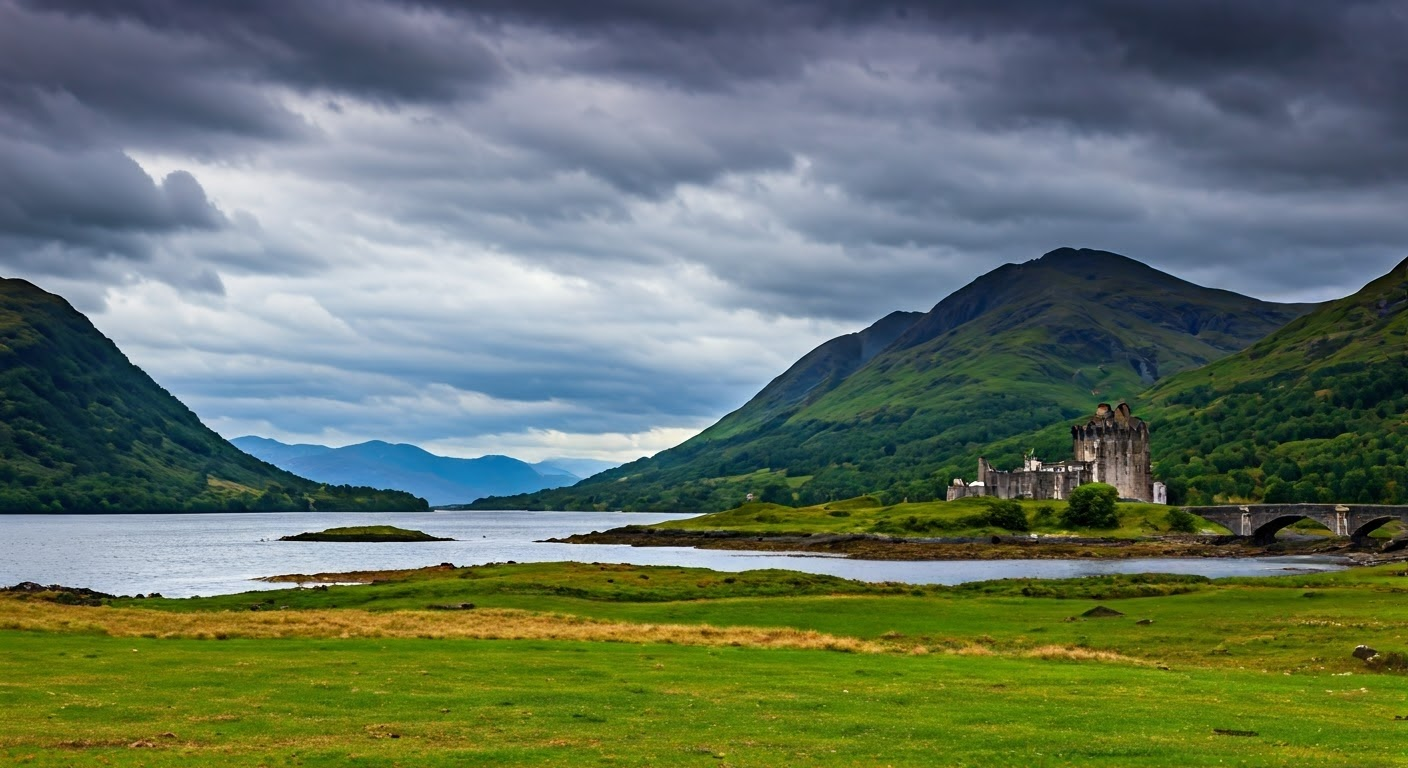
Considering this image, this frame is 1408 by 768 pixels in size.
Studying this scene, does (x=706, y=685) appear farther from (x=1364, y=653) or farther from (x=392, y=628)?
(x=1364, y=653)

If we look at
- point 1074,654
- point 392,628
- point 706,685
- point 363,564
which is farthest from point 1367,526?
point 706,685

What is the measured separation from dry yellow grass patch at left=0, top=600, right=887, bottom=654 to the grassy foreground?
0.81ft

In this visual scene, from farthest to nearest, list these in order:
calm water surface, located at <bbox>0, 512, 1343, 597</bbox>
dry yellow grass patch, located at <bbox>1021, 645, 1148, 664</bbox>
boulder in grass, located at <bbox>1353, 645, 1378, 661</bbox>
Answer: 1. calm water surface, located at <bbox>0, 512, 1343, 597</bbox>
2. dry yellow grass patch, located at <bbox>1021, 645, 1148, 664</bbox>
3. boulder in grass, located at <bbox>1353, 645, 1378, 661</bbox>

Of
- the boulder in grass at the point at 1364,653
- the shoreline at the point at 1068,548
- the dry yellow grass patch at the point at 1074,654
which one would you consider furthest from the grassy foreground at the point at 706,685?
the shoreline at the point at 1068,548

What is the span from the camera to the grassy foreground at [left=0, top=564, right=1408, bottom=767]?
25.0 m

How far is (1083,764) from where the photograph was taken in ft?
77.5

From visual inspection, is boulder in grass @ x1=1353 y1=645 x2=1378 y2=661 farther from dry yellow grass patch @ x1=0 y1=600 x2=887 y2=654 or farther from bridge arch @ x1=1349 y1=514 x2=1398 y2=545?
bridge arch @ x1=1349 y1=514 x2=1398 y2=545

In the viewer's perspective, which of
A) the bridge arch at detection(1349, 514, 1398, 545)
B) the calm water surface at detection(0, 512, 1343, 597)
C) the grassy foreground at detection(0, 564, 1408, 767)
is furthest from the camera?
the bridge arch at detection(1349, 514, 1398, 545)

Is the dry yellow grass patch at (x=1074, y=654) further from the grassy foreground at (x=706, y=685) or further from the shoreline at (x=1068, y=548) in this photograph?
the shoreline at (x=1068, y=548)

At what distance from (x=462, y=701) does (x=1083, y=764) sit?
54.8 ft

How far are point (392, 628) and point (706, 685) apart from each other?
78.7 ft

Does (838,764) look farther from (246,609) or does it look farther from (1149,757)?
(246,609)

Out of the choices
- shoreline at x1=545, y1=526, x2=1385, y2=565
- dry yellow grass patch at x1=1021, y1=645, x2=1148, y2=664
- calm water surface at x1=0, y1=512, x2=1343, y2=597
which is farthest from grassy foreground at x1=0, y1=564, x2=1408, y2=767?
shoreline at x1=545, y1=526, x2=1385, y2=565

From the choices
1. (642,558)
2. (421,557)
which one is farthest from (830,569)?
(421,557)
